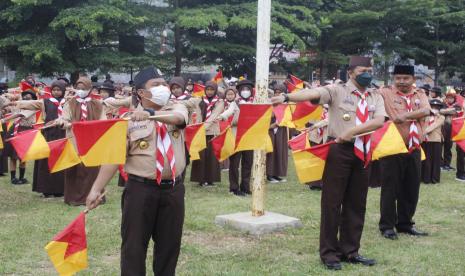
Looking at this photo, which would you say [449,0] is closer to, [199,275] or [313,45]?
[313,45]

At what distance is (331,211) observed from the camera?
6898 mm

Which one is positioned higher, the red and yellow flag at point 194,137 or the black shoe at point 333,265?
the red and yellow flag at point 194,137

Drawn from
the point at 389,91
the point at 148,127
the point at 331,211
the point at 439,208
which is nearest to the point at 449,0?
the point at 439,208

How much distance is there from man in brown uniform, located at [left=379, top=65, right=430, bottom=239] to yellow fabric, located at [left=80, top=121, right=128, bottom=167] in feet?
13.9

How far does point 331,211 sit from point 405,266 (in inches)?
40.9

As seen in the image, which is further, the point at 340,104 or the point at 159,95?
the point at 340,104

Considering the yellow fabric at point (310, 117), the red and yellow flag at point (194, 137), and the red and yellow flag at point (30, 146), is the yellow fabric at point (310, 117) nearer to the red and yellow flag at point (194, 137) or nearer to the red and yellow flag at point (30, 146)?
the red and yellow flag at point (194, 137)

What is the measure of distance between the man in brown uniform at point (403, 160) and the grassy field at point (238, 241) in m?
0.29

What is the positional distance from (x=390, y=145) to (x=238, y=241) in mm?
2201

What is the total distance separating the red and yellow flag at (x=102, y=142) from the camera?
16.0 ft

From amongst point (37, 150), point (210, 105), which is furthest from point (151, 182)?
point (210, 105)

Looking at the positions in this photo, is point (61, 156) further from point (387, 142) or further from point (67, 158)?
point (387, 142)

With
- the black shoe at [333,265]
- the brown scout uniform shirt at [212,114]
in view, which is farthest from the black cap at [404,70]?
the brown scout uniform shirt at [212,114]

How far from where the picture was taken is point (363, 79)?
6887 mm
